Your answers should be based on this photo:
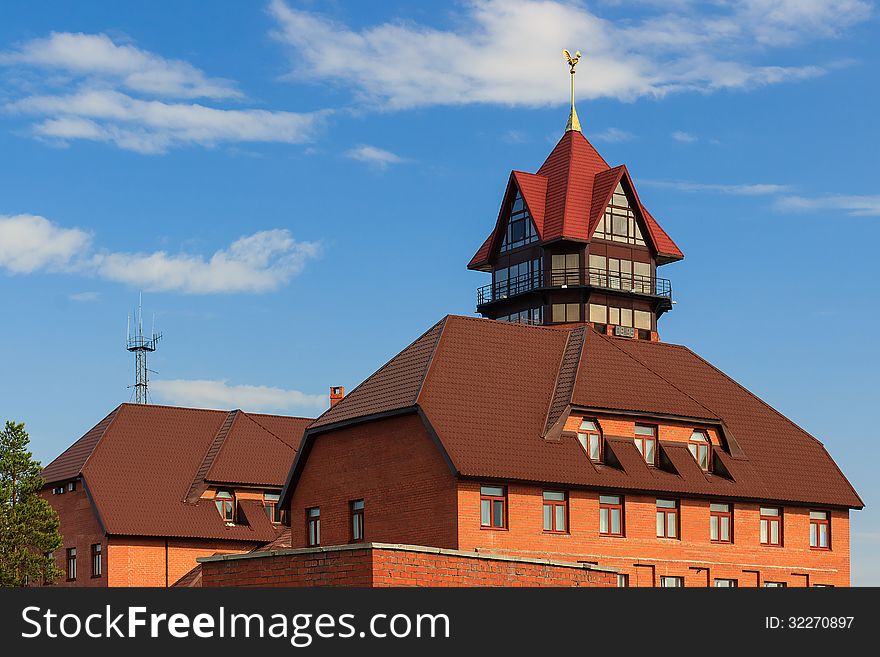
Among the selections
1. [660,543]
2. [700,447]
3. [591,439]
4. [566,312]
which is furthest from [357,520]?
[566,312]

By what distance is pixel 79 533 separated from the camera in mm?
70562

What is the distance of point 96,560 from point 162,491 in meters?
4.21

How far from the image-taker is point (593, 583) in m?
37.5

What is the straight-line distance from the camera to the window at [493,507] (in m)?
53.1

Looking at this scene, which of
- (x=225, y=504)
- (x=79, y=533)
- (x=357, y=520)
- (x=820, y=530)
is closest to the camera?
(x=357, y=520)

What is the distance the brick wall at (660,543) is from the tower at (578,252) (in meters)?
25.8

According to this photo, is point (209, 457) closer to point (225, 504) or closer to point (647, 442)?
point (225, 504)

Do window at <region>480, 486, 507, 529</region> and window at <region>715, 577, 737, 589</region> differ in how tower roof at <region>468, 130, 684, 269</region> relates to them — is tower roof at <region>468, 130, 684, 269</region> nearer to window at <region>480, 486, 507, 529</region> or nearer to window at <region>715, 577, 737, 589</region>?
window at <region>715, 577, 737, 589</region>

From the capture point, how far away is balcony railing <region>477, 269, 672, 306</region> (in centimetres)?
8412

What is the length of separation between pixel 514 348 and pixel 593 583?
2260 cm

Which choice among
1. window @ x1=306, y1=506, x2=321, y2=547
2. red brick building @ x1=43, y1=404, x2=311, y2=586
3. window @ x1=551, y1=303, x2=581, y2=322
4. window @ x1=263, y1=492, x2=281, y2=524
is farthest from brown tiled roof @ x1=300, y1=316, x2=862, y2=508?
window @ x1=551, y1=303, x2=581, y2=322
